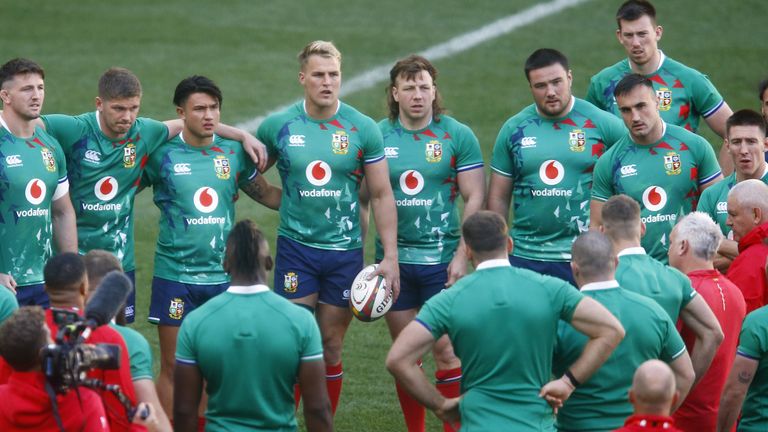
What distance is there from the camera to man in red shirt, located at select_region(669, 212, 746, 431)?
704cm

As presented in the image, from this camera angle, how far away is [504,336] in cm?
609

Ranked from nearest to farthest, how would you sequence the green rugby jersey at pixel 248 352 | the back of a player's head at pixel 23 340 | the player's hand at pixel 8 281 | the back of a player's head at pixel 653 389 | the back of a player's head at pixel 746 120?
the back of a player's head at pixel 653 389, the back of a player's head at pixel 23 340, the green rugby jersey at pixel 248 352, the player's hand at pixel 8 281, the back of a player's head at pixel 746 120

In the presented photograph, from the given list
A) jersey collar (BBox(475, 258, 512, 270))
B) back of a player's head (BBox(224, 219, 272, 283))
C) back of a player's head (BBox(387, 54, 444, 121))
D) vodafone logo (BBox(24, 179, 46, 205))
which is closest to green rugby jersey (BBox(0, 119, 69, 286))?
vodafone logo (BBox(24, 179, 46, 205))

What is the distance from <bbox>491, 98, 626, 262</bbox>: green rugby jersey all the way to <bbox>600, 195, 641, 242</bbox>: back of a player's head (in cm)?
210

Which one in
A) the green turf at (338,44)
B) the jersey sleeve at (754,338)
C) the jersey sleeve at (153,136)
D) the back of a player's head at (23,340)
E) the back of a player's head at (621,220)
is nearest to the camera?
the back of a player's head at (23,340)

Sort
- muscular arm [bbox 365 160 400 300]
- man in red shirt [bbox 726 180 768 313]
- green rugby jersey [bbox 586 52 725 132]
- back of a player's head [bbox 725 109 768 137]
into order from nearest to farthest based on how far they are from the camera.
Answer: man in red shirt [bbox 726 180 768 313] < back of a player's head [bbox 725 109 768 137] < muscular arm [bbox 365 160 400 300] < green rugby jersey [bbox 586 52 725 132]

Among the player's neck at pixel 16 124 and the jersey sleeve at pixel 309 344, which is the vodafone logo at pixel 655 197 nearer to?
the jersey sleeve at pixel 309 344

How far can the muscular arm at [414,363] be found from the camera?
6145 millimetres

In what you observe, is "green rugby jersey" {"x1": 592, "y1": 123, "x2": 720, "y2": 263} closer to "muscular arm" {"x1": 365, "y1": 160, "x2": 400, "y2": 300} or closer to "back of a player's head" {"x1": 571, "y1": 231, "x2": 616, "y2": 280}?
"muscular arm" {"x1": 365, "y1": 160, "x2": 400, "y2": 300}

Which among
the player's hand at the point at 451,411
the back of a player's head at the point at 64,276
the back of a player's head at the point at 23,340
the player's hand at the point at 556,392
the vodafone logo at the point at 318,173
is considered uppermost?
the vodafone logo at the point at 318,173

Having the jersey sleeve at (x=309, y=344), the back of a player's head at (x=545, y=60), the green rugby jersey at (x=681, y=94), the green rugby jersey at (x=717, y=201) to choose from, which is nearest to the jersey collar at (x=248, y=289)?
the jersey sleeve at (x=309, y=344)

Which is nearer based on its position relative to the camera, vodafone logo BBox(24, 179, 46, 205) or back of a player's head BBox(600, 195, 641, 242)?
back of a player's head BBox(600, 195, 641, 242)

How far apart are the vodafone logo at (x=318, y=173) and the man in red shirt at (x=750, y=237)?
9.20 feet

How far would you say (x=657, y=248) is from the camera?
870 cm
